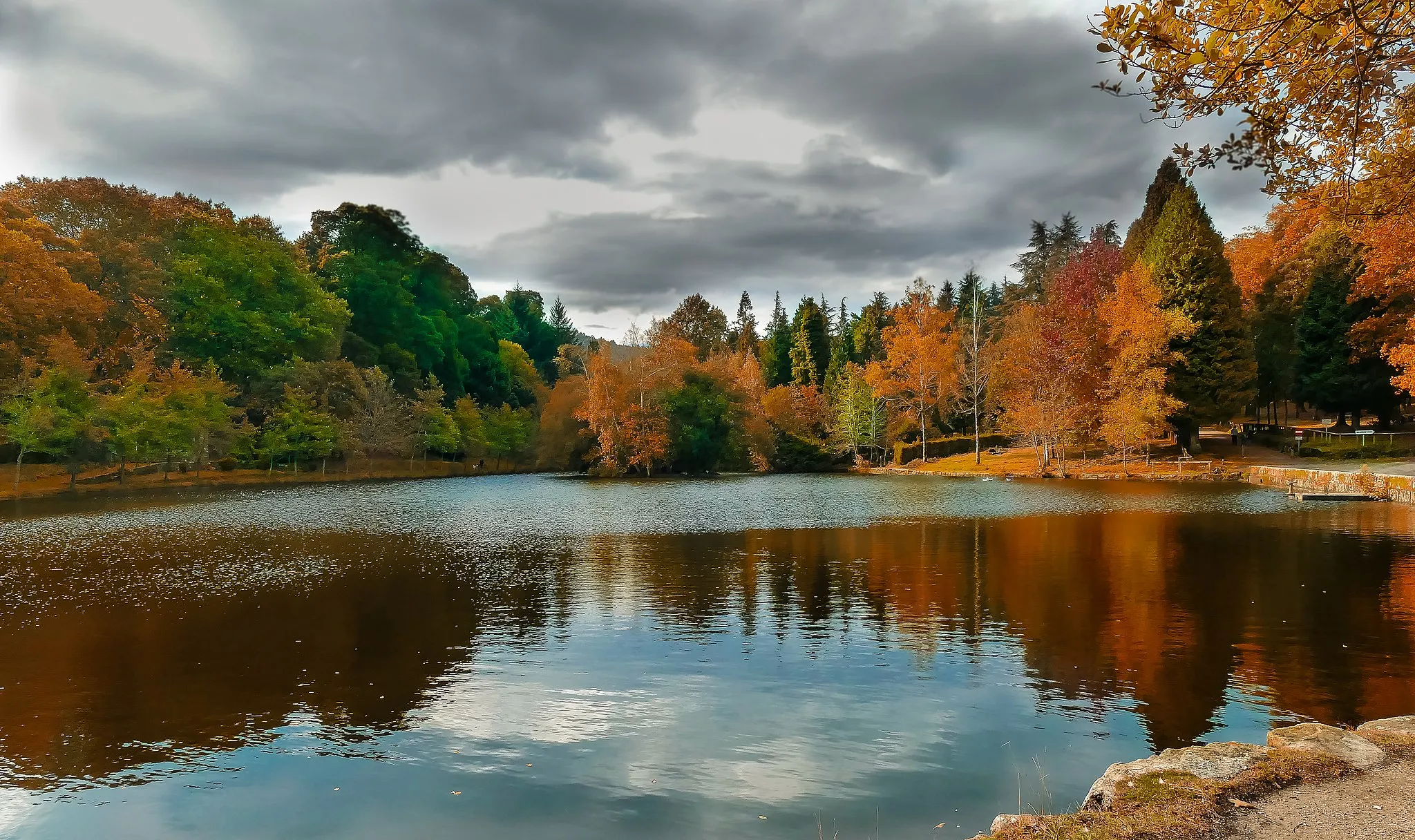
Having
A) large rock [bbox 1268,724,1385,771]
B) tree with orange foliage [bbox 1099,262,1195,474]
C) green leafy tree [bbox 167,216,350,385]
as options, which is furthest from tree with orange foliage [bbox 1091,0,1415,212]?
A: green leafy tree [bbox 167,216,350,385]

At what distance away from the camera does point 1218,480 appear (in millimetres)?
40750

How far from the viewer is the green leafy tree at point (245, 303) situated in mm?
51656

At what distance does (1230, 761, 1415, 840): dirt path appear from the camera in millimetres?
4668

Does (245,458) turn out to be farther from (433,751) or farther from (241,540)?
(433,751)

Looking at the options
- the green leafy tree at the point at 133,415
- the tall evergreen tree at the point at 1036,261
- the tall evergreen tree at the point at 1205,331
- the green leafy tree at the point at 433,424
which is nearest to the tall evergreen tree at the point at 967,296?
the tall evergreen tree at the point at 1036,261

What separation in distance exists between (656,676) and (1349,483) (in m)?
34.2

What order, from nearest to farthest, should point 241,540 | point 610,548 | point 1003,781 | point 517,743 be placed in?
point 1003,781, point 517,743, point 610,548, point 241,540

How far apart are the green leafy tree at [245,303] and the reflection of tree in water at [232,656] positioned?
1537 inches

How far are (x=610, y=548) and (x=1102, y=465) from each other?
3775cm

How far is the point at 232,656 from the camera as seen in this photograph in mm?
11633

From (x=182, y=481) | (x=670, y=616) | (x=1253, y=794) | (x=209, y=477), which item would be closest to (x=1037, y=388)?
(x=670, y=616)

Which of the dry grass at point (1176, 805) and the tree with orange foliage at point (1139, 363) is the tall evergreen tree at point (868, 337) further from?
the dry grass at point (1176, 805)

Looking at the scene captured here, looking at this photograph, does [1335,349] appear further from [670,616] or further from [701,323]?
[701,323]

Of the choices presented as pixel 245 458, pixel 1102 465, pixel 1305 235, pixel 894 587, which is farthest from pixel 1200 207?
pixel 245 458
